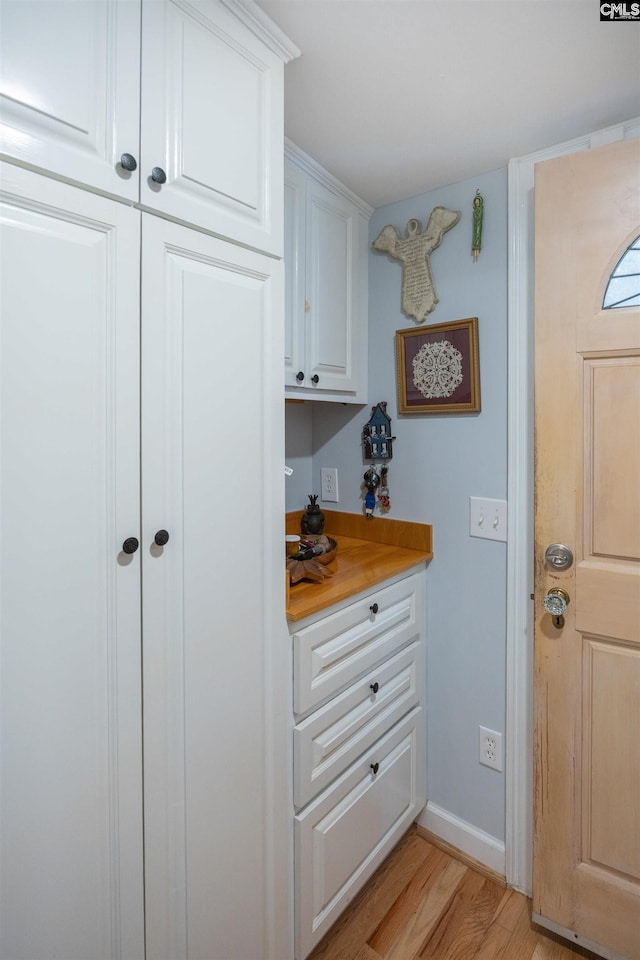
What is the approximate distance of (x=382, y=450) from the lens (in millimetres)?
1873

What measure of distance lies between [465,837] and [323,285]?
78.7 inches

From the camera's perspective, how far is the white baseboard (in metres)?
1.63

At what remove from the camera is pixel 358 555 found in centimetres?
175

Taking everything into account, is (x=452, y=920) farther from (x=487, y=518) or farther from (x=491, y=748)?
(x=487, y=518)

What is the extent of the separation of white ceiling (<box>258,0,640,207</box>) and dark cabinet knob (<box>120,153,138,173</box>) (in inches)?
20.4

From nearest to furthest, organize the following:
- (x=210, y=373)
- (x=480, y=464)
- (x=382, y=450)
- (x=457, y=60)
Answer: (x=210, y=373) < (x=457, y=60) < (x=480, y=464) < (x=382, y=450)

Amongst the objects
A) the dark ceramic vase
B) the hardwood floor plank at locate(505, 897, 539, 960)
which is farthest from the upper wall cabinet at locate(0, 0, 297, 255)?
the hardwood floor plank at locate(505, 897, 539, 960)

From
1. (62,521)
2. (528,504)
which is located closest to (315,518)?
(528,504)

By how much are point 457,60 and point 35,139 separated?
3.27 feet

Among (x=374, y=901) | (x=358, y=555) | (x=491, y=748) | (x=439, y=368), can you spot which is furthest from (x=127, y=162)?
(x=374, y=901)

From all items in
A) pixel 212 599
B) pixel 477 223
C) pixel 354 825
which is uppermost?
pixel 477 223

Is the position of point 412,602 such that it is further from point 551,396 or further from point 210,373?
point 210,373

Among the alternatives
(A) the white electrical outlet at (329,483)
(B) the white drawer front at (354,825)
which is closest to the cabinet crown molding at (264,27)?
(A) the white electrical outlet at (329,483)

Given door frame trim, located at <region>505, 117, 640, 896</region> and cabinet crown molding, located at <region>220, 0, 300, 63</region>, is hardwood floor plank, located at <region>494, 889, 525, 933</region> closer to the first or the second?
door frame trim, located at <region>505, 117, 640, 896</region>
